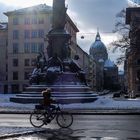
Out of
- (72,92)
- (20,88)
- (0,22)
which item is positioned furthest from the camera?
(0,22)

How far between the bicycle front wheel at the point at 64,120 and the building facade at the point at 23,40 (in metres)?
94.6

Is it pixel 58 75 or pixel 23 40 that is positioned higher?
pixel 23 40

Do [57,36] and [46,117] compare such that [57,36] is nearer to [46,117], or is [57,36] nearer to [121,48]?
[121,48]

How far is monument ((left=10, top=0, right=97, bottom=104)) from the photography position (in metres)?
41.9

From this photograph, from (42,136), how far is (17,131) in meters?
1.11

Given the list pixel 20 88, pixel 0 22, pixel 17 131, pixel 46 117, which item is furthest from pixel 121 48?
pixel 0 22

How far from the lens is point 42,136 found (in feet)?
53.7

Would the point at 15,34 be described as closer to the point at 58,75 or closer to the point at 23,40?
the point at 23,40

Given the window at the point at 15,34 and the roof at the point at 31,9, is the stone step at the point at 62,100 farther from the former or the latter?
the window at the point at 15,34

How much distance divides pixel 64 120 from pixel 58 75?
76.5 ft

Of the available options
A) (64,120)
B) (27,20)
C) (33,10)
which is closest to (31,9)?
(33,10)

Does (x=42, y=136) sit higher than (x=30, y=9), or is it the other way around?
(x=30, y=9)

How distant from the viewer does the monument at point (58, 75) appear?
137 feet

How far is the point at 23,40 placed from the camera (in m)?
119
